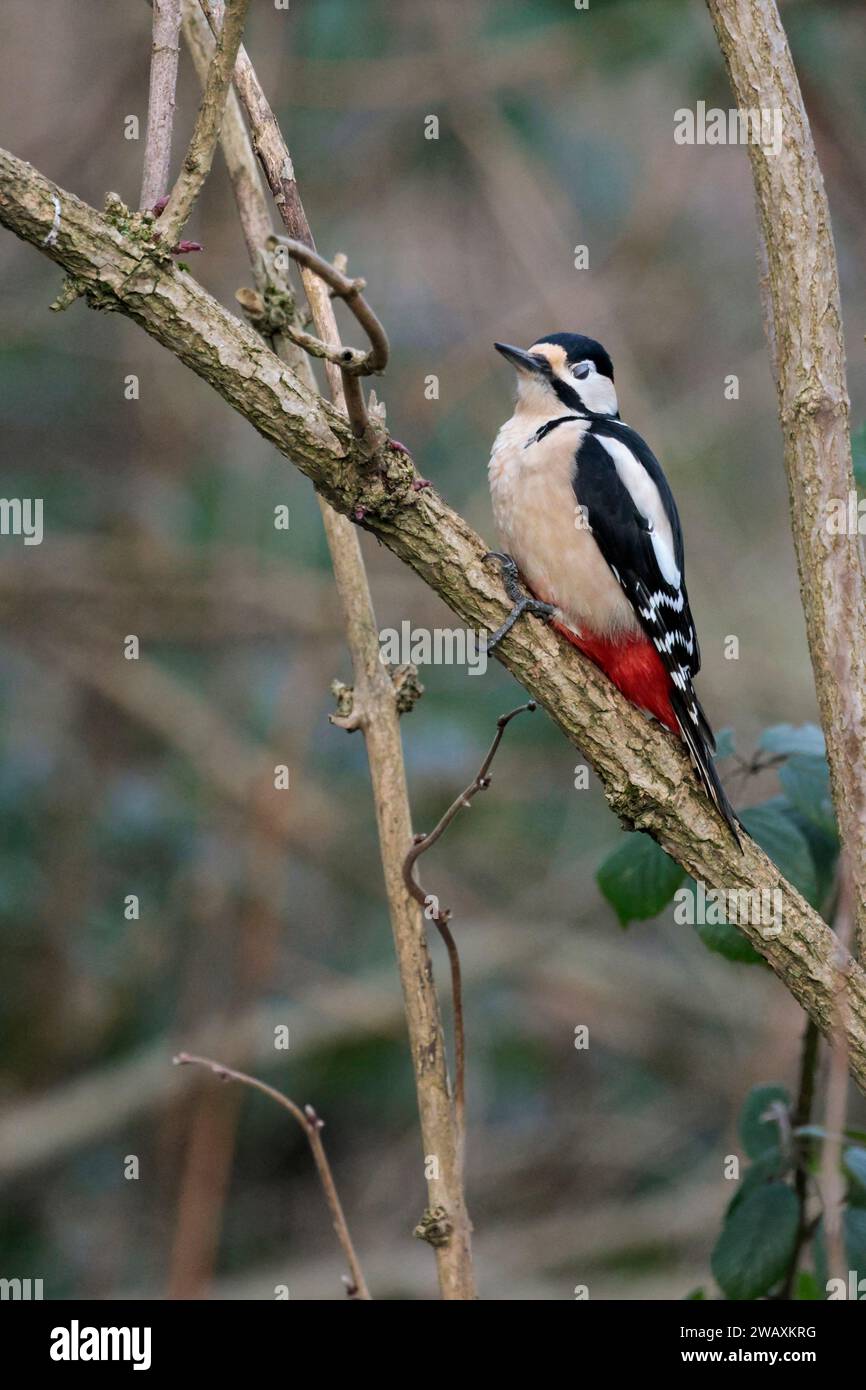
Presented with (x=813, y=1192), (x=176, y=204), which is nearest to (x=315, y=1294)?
(x=813, y=1192)

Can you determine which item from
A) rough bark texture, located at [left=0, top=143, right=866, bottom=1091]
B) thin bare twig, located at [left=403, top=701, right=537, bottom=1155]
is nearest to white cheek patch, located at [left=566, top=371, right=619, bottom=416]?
rough bark texture, located at [left=0, top=143, right=866, bottom=1091]

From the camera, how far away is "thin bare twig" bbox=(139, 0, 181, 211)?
2.46 meters

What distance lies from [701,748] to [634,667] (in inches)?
14.5

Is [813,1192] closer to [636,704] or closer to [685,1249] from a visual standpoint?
[636,704]

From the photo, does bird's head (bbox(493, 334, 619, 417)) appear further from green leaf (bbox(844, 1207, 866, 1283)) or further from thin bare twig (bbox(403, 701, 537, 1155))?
green leaf (bbox(844, 1207, 866, 1283))

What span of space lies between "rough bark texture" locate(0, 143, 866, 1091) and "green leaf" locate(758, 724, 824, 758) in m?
0.24

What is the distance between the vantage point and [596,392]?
407 centimetres

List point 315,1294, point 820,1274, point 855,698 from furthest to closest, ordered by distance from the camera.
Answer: point 315,1294 < point 820,1274 < point 855,698

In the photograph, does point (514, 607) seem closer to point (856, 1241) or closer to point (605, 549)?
point (605, 549)

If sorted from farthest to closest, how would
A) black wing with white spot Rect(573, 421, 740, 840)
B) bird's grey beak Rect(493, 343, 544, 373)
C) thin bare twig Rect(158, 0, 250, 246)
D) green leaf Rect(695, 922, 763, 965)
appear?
bird's grey beak Rect(493, 343, 544, 373)
black wing with white spot Rect(573, 421, 740, 840)
green leaf Rect(695, 922, 763, 965)
thin bare twig Rect(158, 0, 250, 246)

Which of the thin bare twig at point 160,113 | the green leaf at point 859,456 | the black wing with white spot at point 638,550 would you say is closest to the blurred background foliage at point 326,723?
the black wing with white spot at point 638,550

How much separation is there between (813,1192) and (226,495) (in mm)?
3912

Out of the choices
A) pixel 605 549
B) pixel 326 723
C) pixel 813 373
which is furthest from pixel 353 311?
pixel 326 723

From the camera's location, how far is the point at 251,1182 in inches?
266
